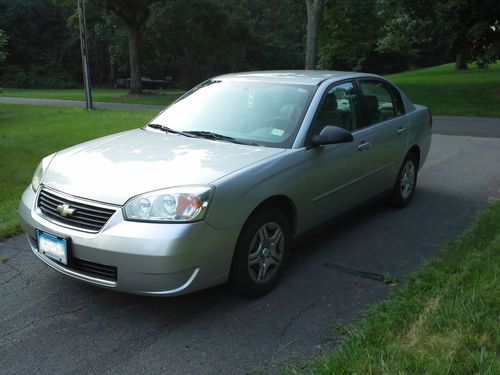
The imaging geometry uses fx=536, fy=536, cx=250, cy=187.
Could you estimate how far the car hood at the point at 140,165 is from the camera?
11.3ft

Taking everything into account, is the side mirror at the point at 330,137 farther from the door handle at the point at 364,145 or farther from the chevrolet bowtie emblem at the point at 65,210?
the chevrolet bowtie emblem at the point at 65,210

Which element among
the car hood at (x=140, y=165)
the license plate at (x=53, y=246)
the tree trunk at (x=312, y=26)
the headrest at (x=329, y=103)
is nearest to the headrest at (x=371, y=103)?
the headrest at (x=329, y=103)

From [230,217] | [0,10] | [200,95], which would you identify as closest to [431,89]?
[200,95]

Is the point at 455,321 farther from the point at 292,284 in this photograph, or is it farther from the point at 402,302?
the point at 292,284

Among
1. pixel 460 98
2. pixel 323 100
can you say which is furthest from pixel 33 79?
pixel 323 100

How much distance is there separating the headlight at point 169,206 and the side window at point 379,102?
246cm

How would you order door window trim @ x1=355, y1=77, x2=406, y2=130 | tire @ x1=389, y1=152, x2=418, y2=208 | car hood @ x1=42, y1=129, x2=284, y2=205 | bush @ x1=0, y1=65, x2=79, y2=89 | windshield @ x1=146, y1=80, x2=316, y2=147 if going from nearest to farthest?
car hood @ x1=42, y1=129, x2=284, y2=205 → windshield @ x1=146, y1=80, x2=316, y2=147 → door window trim @ x1=355, y1=77, x2=406, y2=130 → tire @ x1=389, y1=152, x2=418, y2=208 → bush @ x1=0, y1=65, x2=79, y2=89

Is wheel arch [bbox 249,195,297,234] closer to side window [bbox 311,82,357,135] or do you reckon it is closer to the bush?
side window [bbox 311,82,357,135]

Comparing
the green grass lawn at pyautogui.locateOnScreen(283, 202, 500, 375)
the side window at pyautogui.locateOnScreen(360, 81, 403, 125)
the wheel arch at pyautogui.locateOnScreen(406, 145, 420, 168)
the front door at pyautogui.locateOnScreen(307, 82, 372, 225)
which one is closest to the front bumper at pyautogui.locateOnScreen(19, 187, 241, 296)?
the green grass lawn at pyautogui.locateOnScreen(283, 202, 500, 375)

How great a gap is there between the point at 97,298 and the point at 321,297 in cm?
160

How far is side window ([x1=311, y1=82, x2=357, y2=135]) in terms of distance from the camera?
4.48 meters

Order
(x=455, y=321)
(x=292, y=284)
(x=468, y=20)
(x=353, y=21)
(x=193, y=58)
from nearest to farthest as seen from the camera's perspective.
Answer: (x=455, y=321)
(x=292, y=284)
(x=468, y=20)
(x=353, y=21)
(x=193, y=58)

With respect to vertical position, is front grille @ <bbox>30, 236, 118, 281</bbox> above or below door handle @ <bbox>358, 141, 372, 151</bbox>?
below

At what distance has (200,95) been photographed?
5086 mm
